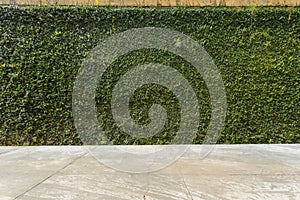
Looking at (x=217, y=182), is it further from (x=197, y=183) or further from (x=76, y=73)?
(x=76, y=73)

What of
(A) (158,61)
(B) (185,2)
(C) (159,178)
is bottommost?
(C) (159,178)

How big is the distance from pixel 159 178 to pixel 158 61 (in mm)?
1982

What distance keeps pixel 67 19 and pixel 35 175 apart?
2.26 m

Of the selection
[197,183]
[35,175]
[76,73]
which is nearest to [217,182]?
[197,183]

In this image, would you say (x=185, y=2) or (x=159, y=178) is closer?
(x=159, y=178)

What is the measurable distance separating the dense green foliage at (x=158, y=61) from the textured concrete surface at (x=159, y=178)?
2.29ft

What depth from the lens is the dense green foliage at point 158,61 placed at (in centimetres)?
339

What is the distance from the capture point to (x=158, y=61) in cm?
354

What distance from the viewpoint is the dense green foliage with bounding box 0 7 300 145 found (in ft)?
11.1

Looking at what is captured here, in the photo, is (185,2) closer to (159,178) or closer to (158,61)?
(158,61)

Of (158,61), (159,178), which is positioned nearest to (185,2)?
(158,61)

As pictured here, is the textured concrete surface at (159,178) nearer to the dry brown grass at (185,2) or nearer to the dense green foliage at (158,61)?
the dense green foliage at (158,61)

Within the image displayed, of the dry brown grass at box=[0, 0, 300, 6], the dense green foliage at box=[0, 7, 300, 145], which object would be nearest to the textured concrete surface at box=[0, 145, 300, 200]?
the dense green foliage at box=[0, 7, 300, 145]

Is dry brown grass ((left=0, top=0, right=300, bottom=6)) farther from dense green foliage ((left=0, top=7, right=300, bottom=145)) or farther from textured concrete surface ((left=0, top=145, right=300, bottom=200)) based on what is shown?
textured concrete surface ((left=0, top=145, right=300, bottom=200))
